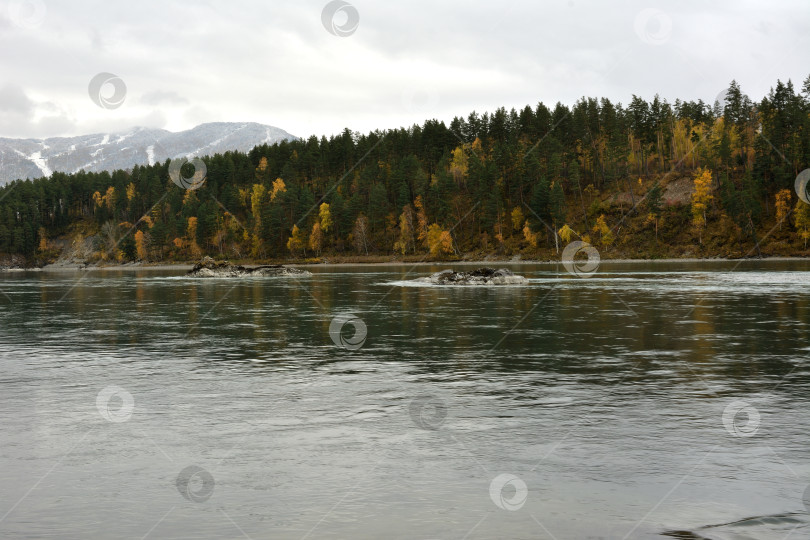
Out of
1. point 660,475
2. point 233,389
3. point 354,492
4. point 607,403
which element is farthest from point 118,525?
point 607,403

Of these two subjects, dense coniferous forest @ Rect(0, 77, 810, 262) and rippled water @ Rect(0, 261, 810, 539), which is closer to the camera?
rippled water @ Rect(0, 261, 810, 539)

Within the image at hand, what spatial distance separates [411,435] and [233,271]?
317ft

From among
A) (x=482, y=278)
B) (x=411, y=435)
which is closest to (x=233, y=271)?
(x=482, y=278)

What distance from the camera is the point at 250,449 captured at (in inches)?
456

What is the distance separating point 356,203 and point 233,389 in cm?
16917

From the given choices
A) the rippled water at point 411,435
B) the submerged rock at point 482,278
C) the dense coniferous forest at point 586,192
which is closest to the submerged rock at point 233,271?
the submerged rock at point 482,278

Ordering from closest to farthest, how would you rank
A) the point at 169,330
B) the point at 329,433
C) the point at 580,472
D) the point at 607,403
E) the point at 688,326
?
the point at 580,472 < the point at 329,433 < the point at 607,403 < the point at 688,326 < the point at 169,330

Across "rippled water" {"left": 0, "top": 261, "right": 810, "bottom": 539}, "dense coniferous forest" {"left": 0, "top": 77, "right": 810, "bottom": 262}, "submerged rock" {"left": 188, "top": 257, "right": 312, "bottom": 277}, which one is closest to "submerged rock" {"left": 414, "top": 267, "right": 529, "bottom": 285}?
"submerged rock" {"left": 188, "top": 257, "right": 312, "bottom": 277}

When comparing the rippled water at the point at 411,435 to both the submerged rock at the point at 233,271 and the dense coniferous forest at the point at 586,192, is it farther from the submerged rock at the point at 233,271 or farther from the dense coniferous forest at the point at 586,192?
the dense coniferous forest at the point at 586,192

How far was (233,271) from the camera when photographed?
105312mm

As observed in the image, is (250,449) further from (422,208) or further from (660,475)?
(422,208)

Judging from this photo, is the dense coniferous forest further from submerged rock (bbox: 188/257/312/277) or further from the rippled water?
the rippled water

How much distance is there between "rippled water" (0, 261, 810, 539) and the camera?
8.55m

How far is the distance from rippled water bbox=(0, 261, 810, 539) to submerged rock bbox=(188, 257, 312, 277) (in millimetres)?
77762
